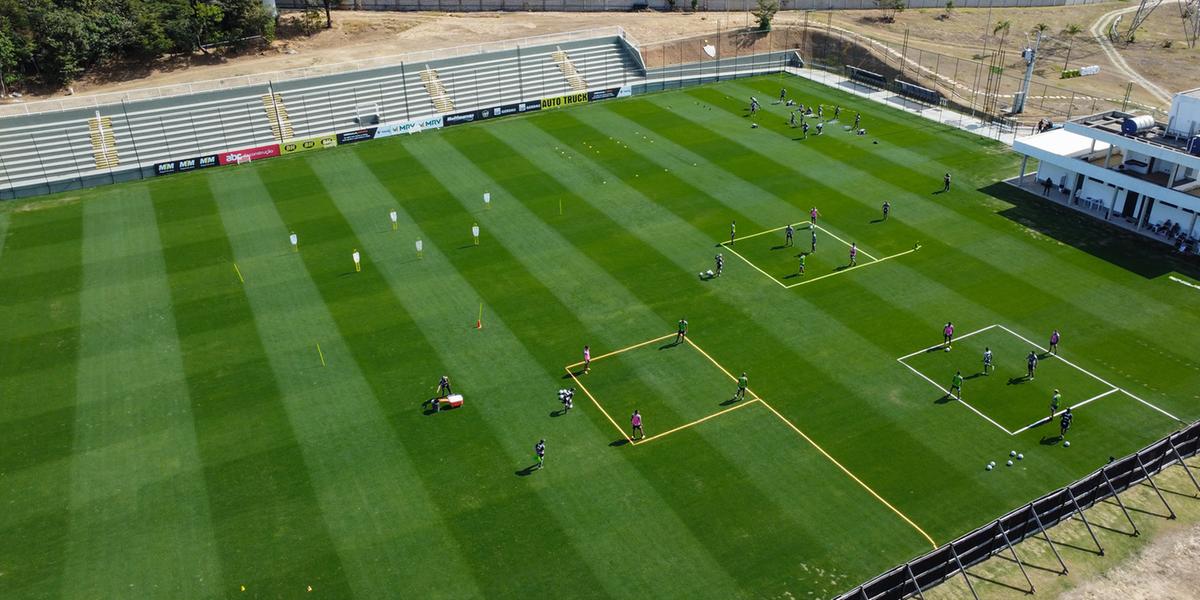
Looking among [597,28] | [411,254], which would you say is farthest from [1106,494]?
[597,28]

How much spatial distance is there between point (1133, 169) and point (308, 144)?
70343 mm

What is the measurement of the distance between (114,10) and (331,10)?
1002 inches

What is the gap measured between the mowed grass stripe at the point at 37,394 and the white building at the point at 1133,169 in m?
→ 70.3

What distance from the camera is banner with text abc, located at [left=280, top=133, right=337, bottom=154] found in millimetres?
83875

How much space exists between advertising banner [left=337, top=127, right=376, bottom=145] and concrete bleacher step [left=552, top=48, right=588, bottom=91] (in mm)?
23714

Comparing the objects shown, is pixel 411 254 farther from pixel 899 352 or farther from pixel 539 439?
pixel 899 352

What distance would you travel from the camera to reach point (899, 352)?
5272 cm

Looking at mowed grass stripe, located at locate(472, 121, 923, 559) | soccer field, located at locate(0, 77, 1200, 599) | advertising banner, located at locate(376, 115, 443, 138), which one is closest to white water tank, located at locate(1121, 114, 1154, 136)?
soccer field, located at locate(0, 77, 1200, 599)

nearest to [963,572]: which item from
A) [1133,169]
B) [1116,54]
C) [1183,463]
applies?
[1183,463]

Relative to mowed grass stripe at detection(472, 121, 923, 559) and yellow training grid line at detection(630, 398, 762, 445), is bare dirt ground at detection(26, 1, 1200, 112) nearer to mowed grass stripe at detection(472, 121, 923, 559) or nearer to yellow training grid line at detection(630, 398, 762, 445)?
mowed grass stripe at detection(472, 121, 923, 559)

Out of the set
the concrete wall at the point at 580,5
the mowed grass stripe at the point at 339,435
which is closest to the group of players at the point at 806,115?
the concrete wall at the point at 580,5

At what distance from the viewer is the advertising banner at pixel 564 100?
308 ft

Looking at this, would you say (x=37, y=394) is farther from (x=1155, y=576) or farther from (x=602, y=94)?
(x=602, y=94)

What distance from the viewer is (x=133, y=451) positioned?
150 feet
